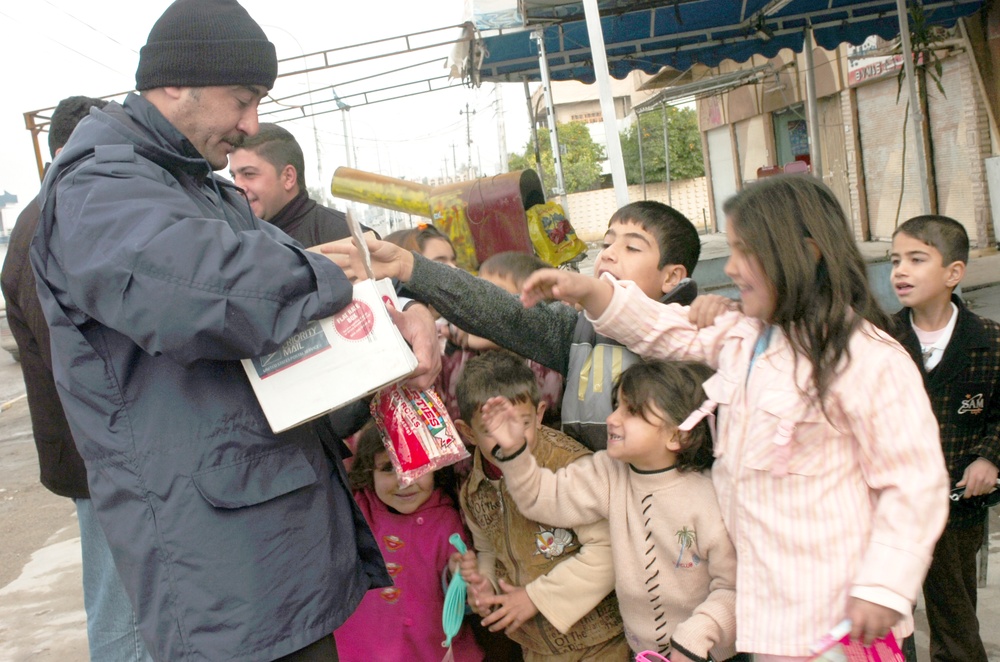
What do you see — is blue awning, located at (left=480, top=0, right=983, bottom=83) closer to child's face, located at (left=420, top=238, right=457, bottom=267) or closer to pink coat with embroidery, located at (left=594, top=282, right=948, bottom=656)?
child's face, located at (left=420, top=238, right=457, bottom=267)

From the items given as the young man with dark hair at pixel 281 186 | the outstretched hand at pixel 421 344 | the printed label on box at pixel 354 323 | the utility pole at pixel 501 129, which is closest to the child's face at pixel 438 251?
the young man with dark hair at pixel 281 186

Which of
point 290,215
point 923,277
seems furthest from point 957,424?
point 290,215

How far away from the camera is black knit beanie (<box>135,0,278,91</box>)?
166cm

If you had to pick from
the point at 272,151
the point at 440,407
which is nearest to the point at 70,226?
the point at 440,407

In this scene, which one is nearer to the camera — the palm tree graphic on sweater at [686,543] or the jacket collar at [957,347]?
the palm tree graphic on sweater at [686,543]

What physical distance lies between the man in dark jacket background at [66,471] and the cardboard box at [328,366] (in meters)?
1.32

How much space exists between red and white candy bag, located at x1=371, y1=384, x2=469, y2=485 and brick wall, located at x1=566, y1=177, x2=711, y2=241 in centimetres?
2786

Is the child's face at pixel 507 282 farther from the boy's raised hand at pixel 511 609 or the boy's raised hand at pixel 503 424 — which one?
the boy's raised hand at pixel 511 609

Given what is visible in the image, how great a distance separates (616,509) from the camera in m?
2.12

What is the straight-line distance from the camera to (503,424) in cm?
207

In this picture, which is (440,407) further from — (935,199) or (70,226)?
(935,199)

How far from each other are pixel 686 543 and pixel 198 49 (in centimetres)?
154

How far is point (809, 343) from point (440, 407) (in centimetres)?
85

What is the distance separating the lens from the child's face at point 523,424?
214cm
